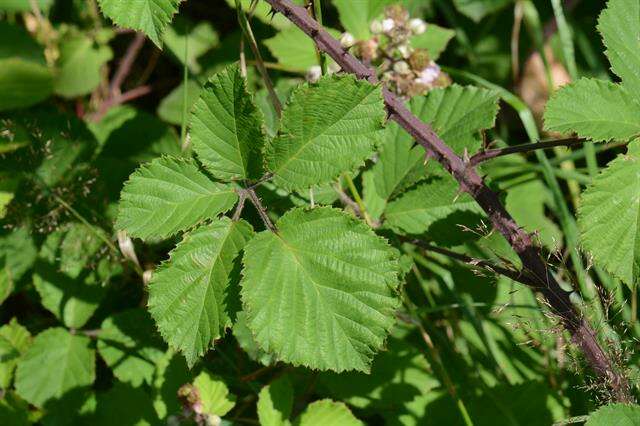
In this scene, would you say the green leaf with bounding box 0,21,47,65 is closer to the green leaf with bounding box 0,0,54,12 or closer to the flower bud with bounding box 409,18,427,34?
the green leaf with bounding box 0,0,54,12

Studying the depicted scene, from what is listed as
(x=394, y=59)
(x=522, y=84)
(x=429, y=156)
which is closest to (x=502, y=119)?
(x=522, y=84)

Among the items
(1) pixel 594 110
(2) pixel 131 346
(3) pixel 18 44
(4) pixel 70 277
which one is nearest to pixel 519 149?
(1) pixel 594 110

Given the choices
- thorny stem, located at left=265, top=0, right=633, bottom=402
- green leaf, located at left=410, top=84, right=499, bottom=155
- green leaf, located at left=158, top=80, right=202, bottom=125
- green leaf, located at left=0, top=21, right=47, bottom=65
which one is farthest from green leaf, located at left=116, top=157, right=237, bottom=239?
green leaf, located at left=0, top=21, right=47, bottom=65

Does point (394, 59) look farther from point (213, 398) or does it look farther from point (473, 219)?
point (213, 398)

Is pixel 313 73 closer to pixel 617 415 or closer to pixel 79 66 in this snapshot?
pixel 79 66

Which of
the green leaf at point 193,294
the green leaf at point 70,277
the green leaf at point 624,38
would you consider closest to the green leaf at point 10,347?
the green leaf at point 70,277

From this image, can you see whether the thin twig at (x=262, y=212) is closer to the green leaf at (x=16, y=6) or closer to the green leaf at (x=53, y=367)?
the green leaf at (x=53, y=367)
